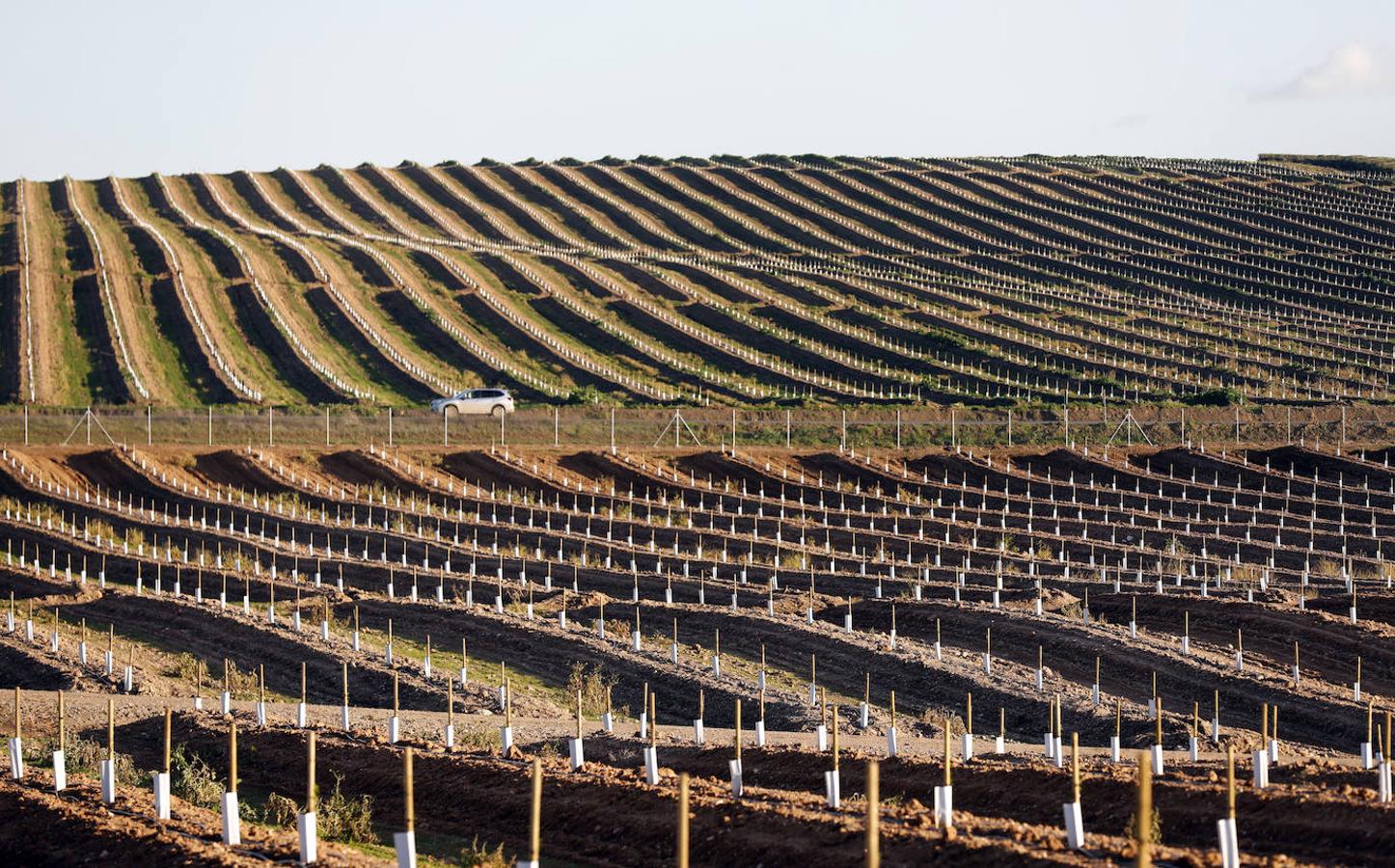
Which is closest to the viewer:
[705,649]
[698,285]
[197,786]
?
[197,786]

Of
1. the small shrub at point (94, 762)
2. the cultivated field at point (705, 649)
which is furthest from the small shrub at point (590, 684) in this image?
the small shrub at point (94, 762)

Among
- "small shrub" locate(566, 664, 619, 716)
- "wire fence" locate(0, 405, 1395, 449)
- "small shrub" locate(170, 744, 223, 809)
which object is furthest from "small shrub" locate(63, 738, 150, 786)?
"wire fence" locate(0, 405, 1395, 449)

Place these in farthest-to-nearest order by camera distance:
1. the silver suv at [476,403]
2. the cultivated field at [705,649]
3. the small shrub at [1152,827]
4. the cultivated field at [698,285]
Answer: the cultivated field at [698,285] < the silver suv at [476,403] < the cultivated field at [705,649] < the small shrub at [1152,827]

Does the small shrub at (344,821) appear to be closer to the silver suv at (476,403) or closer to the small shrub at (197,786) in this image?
the small shrub at (197,786)

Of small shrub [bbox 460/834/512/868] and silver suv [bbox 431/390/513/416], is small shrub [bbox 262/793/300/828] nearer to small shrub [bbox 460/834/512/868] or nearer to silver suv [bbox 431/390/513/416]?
small shrub [bbox 460/834/512/868]

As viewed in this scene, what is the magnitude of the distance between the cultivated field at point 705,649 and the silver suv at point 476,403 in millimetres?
7044

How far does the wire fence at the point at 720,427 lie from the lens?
63.0m

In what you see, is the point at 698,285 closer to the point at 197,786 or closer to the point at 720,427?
the point at 720,427

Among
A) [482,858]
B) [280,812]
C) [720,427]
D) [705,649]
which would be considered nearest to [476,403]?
[720,427]

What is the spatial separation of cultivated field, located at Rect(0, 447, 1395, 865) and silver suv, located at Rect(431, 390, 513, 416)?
277 inches

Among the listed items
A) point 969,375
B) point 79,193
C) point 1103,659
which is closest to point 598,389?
point 969,375

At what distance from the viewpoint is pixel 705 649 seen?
3475 cm

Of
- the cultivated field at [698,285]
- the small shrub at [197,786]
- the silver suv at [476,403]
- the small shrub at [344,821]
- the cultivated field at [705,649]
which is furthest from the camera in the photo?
the cultivated field at [698,285]

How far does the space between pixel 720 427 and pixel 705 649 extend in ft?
110
